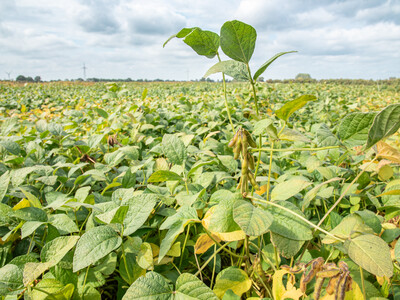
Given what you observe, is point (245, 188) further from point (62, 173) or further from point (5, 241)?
point (62, 173)

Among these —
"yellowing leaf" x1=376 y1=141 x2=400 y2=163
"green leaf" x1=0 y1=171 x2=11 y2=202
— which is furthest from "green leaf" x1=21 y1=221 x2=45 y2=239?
"yellowing leaf" x1=376 y1=141 x2=400 y2=163

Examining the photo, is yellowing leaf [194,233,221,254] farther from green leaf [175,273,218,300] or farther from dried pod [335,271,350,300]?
dried pod [335,271,350,300]

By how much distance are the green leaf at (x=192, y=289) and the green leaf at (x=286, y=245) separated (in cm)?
18

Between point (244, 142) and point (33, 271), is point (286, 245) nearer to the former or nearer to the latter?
point (244, 142)

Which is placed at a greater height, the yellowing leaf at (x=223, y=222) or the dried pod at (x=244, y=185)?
the dried pod at (x=244, y=185)

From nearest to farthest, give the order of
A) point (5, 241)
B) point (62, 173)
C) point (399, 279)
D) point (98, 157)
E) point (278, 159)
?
point (399, 279) < point (5, 241) < point (62, 173) < point (278, 159) < point (98, 157)

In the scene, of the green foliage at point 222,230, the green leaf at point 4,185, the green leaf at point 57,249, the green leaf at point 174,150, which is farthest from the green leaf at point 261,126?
the green leaf at point 4,185

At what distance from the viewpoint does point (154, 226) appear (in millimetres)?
854

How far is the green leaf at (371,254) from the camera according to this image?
464mm

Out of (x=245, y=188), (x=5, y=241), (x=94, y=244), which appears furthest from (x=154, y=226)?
(x=5, y=241)

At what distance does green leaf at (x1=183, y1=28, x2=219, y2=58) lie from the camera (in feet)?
2.28

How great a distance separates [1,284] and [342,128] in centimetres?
88

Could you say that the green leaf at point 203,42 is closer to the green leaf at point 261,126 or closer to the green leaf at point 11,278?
the green leaf at point 261,126

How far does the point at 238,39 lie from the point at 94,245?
0.58 m
